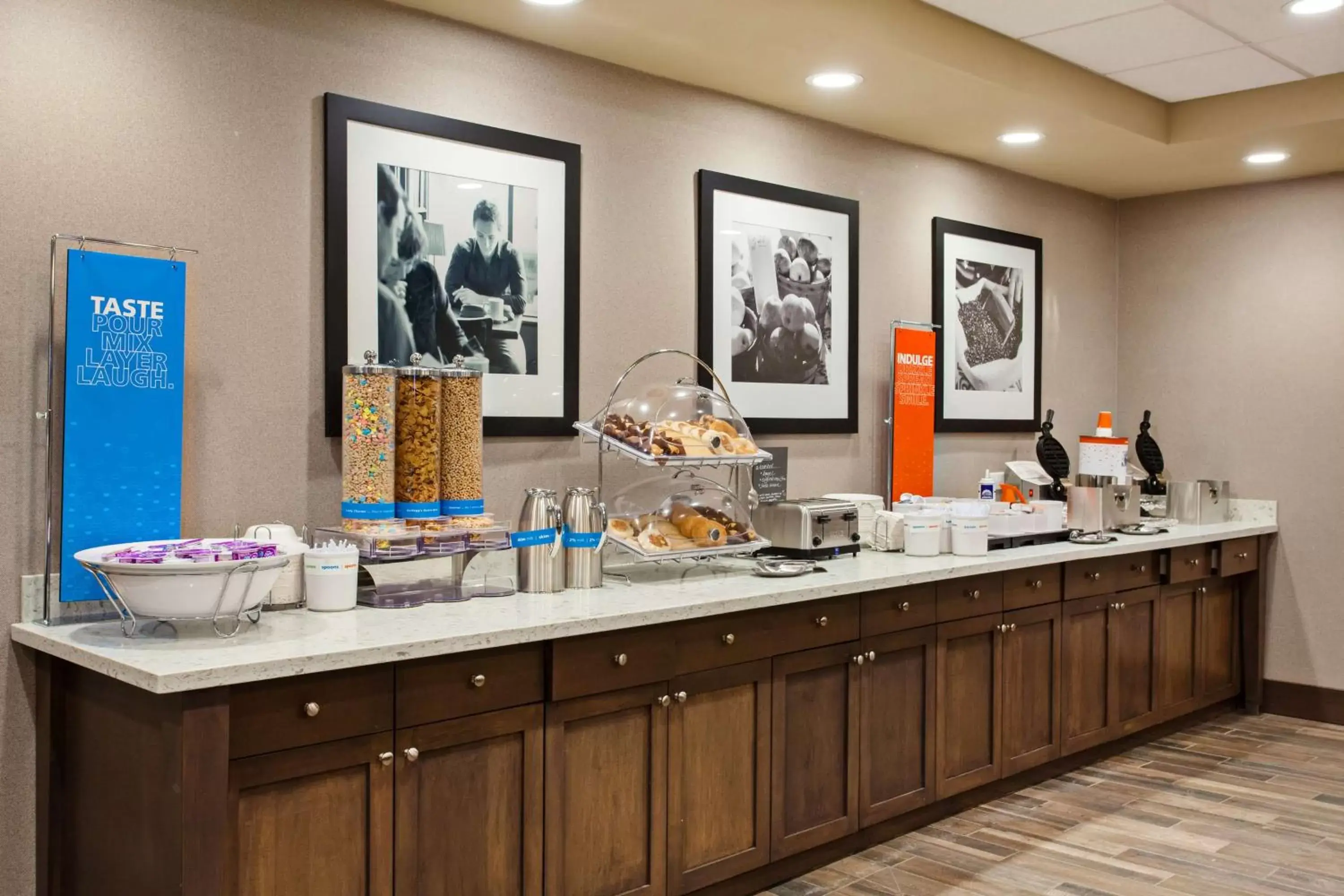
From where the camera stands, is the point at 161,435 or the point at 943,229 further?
the point at 943,229

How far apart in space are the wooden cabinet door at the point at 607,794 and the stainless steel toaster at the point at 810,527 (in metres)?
1.02

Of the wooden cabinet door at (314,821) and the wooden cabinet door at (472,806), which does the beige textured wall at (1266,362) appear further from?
the wooden cabinet door at (314,821)

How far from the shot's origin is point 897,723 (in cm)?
373

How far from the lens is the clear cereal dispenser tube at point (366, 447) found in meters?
2.92

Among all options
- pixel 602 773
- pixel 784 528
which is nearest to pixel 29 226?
pixel 602 773

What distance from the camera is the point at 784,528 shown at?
393 centimetres

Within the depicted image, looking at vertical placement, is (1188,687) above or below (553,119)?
below

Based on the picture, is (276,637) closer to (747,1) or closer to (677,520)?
(677,520)

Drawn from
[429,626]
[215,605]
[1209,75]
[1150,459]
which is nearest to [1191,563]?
[1150,459]

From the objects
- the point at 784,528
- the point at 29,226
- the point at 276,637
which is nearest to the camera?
the point at 276,637

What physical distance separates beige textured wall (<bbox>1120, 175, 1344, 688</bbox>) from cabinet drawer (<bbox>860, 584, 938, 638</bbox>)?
2651mm

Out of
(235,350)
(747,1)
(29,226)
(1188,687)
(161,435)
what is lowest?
(1188,687)

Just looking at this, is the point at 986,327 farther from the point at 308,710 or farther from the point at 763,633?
the point at 308,710

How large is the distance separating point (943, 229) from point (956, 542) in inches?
60.1
